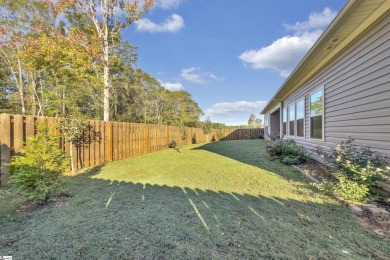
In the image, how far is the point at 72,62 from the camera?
36.5ft

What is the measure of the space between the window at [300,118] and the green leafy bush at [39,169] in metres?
7.63

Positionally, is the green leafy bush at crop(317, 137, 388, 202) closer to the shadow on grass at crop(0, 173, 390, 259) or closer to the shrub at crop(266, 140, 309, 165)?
the shadow on grass at crop(0, 173, 390, 259)

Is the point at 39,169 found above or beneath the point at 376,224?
above

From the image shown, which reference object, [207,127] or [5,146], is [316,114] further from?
[207,127]

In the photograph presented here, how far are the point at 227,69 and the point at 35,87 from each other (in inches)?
618

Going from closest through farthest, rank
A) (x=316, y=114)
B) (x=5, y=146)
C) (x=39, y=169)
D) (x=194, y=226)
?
(x=194, y=226), (x=39, y=169), (x=5, y=146), (x=316, y=114)

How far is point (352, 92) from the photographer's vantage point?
13.1ft

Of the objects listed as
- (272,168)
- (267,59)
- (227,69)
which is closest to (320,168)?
(272,168)

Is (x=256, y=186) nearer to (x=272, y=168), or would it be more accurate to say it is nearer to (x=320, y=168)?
(x=272, y=168)

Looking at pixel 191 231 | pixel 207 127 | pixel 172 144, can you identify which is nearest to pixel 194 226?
pixel 191 231

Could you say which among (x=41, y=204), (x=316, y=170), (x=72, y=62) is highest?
(x=72, y=62)

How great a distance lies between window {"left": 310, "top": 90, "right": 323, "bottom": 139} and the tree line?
726cm

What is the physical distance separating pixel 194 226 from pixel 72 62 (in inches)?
493

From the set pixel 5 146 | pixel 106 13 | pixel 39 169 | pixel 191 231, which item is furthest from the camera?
pixel 106 13
